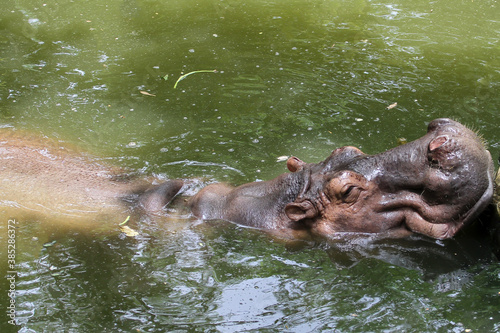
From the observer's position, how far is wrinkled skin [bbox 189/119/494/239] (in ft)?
15.7

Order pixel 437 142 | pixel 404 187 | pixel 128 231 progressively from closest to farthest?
pixel 437 142 → pixel 404 187 → pixel 128 231

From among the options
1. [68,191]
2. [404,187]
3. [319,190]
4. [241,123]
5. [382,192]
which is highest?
[404,187]

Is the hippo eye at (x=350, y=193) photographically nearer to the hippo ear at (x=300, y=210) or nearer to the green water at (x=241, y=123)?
the hippo ear at (x=300, y=210)

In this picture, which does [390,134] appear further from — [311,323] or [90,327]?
[90,327]

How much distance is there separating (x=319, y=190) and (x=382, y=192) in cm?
66

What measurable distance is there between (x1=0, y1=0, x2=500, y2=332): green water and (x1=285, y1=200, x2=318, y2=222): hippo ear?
39cm

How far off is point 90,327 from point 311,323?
2062 mm

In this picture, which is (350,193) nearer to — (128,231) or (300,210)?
(300,210)

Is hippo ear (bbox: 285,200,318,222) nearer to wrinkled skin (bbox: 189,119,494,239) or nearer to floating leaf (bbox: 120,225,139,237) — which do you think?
wrinkled skin (bbox: 189,119,494,239)

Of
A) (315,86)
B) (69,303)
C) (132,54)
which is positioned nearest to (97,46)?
(132,54)

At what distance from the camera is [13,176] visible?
6.71 metres

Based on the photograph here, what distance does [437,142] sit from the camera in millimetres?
4805

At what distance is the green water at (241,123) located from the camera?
5.02 meters

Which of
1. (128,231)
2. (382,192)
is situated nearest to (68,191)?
(128,231)
